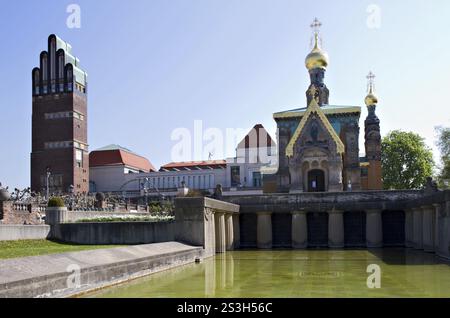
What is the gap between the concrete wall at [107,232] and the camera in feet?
103

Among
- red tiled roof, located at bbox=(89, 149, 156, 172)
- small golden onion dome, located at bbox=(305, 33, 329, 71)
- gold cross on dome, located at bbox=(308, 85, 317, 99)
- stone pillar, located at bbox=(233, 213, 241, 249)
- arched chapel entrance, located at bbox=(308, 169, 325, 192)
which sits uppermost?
small golden onion dome, located at bbox=(305, 33, 329, 71)

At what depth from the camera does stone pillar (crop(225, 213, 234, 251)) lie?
3522 centimetres

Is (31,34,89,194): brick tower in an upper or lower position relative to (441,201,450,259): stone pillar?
upper

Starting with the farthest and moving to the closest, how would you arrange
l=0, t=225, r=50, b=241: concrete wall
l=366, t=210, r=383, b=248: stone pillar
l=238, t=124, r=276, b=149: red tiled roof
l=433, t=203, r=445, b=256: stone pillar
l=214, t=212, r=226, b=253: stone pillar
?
l=238, t=124, r=276, b=149: red tiled roof
l=366, t=210, r=383, b=248: stone pillar
l=214, t=212, r=226, b=253: stone pillar
l=0, t=225, r=50, b=241: concrete wall
l=433, t=203, r=445, b=256: stone pillar

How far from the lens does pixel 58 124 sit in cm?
10319

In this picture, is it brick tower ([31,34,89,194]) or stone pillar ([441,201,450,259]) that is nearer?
stone pillar ([441,201,450,259])

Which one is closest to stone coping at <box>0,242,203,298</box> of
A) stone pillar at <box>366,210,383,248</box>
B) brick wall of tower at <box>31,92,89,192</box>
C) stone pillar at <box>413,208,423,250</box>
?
stone pillar at <box>413,208,423,250</box>

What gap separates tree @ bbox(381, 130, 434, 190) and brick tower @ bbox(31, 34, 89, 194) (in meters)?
52.9

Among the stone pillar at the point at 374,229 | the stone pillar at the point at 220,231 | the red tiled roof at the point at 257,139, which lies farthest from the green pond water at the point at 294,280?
the red tiled roof at the point at 257,139

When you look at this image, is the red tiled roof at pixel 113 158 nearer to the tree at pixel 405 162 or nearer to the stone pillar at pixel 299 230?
the tree at pixel 405 162

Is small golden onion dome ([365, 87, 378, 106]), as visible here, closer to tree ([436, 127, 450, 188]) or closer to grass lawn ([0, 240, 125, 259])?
tree ([436, 127, 450, 188])

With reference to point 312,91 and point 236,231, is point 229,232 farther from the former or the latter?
point 312,91

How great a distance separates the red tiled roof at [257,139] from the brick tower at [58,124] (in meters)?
33.0

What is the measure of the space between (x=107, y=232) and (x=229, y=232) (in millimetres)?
7653
